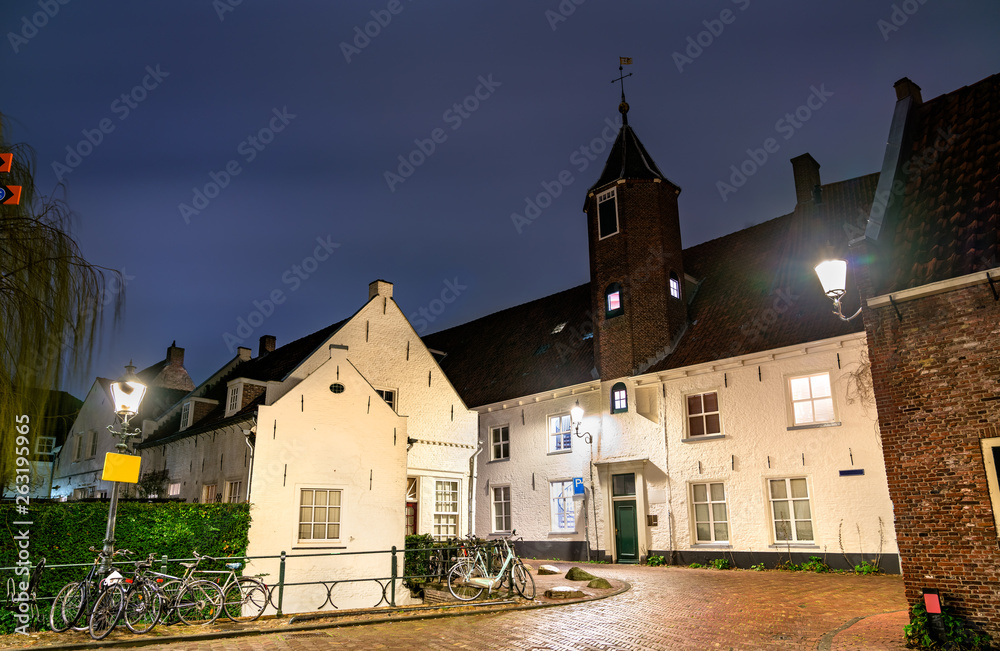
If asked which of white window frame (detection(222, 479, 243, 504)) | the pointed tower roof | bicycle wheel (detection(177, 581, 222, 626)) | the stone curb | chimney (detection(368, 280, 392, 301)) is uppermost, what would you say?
the pointed tower roof

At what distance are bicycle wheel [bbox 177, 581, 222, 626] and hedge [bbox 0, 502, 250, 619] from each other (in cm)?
112

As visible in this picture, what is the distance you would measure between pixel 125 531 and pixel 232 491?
17.2ft

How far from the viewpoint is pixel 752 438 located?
19.6m

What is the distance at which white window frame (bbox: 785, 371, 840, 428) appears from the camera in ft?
60.1

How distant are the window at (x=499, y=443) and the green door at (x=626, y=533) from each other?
18.1 ft

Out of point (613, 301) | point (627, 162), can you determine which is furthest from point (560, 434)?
point (627, 162)

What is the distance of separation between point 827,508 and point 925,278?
1083 centimetres

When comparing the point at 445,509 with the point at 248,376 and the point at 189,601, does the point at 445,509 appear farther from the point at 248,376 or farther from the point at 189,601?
the point at 189,601

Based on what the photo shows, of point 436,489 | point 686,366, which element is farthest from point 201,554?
point 686,366

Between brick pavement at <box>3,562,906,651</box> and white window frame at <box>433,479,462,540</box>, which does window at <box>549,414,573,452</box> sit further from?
brick pavement at <box>3,562,906,651</box>

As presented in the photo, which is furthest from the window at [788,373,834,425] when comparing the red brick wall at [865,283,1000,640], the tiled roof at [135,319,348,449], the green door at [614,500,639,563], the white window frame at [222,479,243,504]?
the white window frame at [222,479,243,504]

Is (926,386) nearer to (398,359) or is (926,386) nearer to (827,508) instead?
(827,508)

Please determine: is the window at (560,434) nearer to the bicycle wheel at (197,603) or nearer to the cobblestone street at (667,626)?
the cobblestone street at (667,626)

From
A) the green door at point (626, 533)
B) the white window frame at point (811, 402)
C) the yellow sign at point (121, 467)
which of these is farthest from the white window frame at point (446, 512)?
the yellow sign at point (121, 467)
